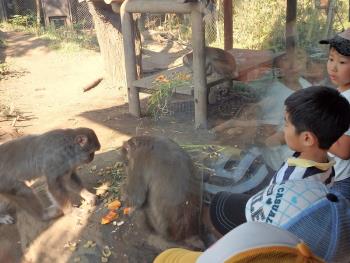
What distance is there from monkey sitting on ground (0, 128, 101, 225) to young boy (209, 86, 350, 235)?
2783 millimetres

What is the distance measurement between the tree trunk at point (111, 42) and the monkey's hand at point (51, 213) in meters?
4.43

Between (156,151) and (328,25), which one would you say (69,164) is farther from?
(328,25)

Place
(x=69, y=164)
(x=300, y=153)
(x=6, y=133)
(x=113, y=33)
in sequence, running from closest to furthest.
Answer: (x=300, y=153) < (x=69, y=164) < (x=6, y=133) < (x=113, y=33)

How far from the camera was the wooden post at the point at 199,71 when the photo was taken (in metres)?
5.77

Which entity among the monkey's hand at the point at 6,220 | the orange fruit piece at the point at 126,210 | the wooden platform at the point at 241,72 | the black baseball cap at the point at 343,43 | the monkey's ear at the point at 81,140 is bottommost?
the monkey's hand at the point at 6,220

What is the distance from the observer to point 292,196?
1.89 meters

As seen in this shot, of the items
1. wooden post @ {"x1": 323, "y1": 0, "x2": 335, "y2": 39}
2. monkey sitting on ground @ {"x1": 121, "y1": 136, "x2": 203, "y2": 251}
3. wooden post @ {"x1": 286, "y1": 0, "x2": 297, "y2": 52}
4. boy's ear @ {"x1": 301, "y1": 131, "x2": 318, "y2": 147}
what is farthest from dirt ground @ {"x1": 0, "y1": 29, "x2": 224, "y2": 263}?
wooden post @ {"x1": 323, "y1": 0, "x2": 335, "y2": 39}

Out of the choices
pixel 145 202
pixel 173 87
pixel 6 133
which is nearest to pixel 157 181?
pixel 145 202

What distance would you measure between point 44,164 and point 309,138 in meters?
3.09

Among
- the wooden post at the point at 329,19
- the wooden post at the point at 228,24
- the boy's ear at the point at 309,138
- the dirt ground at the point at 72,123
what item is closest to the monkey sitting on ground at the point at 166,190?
the dirt ground at the point at 72,123

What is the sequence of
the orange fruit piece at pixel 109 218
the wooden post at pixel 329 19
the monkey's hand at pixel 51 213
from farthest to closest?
the wooden post at pixel 329 19 → the monkey's hand at pixel 51 213 → the orange fruit piece at pixel 109 218

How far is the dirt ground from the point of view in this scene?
420cm

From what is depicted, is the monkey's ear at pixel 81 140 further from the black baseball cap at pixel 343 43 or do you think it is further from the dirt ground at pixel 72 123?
the black baseball cap at pixel 343 43

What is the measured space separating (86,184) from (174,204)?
188 centimetres
